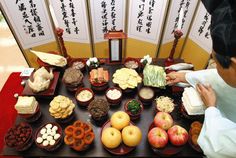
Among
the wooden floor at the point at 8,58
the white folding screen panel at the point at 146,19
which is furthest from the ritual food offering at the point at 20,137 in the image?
the wooden floor at the point at 8,58

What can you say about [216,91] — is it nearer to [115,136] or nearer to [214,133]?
[214,133]

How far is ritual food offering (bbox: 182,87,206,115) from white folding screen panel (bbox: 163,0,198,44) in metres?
0.93

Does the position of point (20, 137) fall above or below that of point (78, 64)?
below

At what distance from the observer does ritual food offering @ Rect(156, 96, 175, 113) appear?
1.82 m

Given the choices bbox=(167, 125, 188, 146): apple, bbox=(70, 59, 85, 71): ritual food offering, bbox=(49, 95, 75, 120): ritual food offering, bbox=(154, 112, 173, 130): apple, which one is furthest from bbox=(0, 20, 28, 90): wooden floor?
bbox=(167, 125, 188, 146): apple

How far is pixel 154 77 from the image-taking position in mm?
1918

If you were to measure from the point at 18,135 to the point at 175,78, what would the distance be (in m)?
1.33

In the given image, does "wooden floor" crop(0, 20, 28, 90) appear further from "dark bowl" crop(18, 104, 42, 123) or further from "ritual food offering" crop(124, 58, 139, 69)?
"ritual food offering" crop(124, 58, 139, 69)

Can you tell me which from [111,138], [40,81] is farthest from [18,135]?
[111,138]

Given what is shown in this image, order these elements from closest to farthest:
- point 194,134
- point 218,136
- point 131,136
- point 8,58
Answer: point 218,136 < point 131,136 < point 194,134 < point 8,58

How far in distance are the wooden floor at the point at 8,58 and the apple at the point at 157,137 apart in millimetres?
2404

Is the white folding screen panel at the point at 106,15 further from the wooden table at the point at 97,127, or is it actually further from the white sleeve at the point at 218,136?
the white sleeve at the point at 218,136

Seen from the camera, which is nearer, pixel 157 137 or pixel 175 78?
pixel 157 137

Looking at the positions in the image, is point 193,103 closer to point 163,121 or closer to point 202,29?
point 163,121
